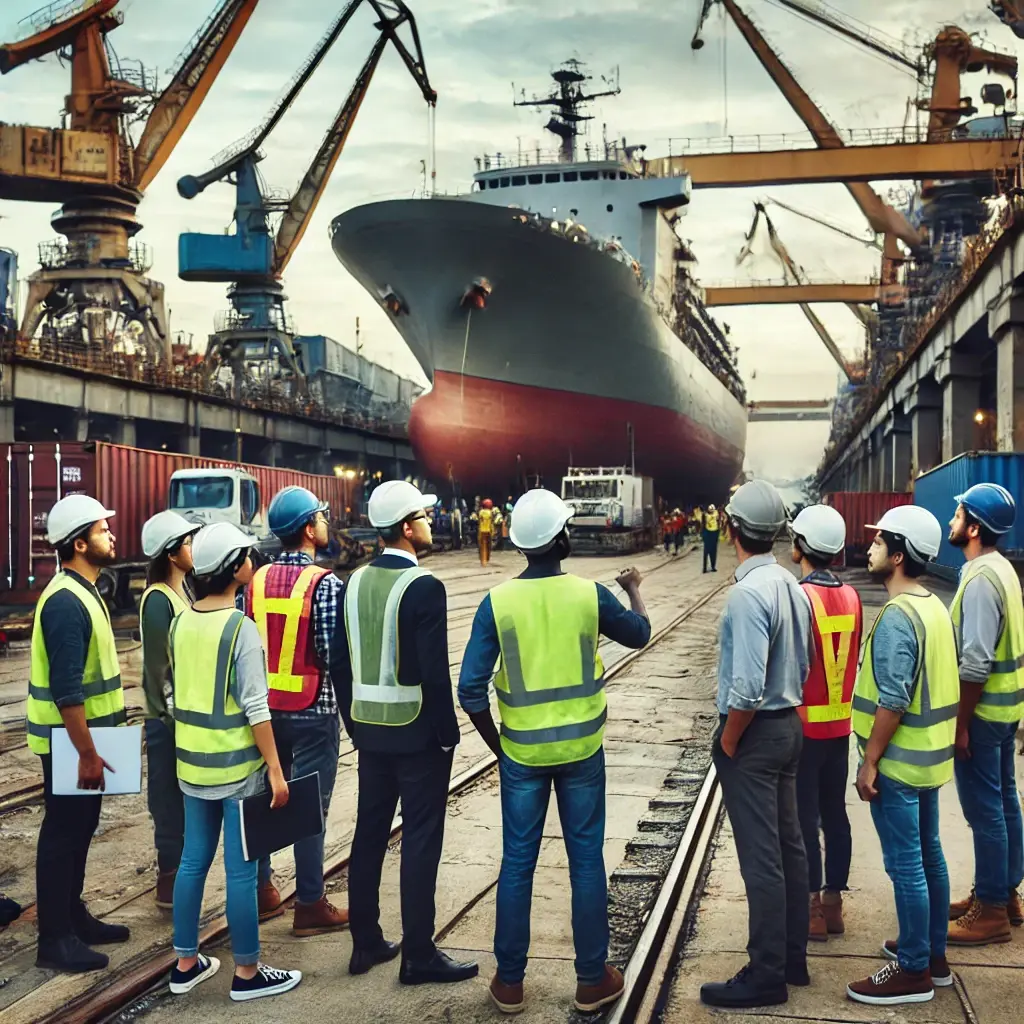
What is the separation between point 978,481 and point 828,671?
50.9 ft

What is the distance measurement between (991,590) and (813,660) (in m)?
0.88

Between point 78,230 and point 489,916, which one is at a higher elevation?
point 78,230

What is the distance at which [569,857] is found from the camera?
4.24 m

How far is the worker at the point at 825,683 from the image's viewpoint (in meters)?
4.89

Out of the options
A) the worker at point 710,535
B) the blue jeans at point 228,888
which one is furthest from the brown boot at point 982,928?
the worker at point 710,535

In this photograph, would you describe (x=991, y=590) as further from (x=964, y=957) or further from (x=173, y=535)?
(x=173, y=535)

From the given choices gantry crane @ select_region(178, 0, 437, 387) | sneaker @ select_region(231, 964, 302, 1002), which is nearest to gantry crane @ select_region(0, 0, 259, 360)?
gantry crane @ select_region(178, 0, 437, 387)

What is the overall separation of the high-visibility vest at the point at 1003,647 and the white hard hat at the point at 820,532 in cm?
62

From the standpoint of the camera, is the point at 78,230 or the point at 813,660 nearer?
the point at 813,660

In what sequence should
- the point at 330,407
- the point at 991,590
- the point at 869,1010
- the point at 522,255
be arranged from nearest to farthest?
the point at 869,1010
the point at 991,590
the point at 522,255
the point at 330,407

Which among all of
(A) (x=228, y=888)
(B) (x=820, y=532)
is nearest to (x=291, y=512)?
(A) (x=228, y=888)

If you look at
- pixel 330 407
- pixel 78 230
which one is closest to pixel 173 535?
pixel 78 230

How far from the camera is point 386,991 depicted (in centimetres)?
442

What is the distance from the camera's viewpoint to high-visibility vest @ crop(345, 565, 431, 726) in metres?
4.55
